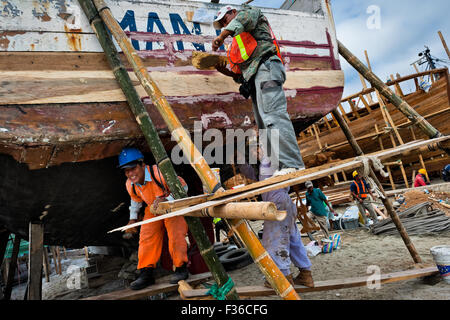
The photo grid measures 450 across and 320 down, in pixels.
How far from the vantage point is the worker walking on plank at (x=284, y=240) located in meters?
2.59

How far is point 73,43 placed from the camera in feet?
8.55

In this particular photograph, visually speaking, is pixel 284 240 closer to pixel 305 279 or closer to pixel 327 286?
pixel 305 279

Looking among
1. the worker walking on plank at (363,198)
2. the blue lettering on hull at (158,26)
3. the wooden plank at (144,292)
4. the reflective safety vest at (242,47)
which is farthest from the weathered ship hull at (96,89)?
the worker walking on plank at (363,198)

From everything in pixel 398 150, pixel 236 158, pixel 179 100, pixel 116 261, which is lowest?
pixel 116 261

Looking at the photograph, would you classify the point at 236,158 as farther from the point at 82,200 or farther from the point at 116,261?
the point at 116,261

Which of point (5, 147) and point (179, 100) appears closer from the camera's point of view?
point (5, 147)

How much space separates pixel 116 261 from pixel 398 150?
19.2 ft

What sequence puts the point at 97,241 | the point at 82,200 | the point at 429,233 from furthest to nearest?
the point at 429,233 → the point at 97,241 → the point at 82,200

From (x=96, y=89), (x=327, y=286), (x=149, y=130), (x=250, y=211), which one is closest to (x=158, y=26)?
(x=96, y=89)

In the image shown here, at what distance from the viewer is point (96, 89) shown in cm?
261

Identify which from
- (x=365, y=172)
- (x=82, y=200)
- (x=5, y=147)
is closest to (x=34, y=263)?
(x=82, y=200)

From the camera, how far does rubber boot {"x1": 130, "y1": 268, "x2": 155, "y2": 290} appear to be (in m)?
2.94

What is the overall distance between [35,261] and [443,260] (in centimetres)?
441

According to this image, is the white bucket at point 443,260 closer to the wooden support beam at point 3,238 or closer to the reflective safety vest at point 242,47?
the reflective safety vest at point 242,47
